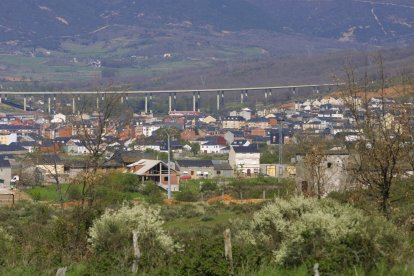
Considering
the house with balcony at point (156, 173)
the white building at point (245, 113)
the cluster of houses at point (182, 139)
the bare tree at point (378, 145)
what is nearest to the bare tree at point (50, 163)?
the cluster of houses at point (182, 139)

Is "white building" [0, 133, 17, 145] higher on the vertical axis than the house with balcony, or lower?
lower

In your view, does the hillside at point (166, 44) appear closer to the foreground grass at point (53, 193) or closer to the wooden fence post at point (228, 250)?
the foreground grass at point (53, 193)

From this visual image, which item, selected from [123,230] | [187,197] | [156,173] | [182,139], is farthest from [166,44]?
[123,230]

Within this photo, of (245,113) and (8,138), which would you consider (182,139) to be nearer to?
(8,138)

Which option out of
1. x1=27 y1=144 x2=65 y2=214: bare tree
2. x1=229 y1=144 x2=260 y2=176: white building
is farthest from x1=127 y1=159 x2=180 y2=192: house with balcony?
x1=229 y1=144 x2=260 y2=176: white building

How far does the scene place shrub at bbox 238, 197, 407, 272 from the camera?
24.8 feet

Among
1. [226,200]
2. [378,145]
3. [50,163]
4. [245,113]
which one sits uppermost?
[378,145]

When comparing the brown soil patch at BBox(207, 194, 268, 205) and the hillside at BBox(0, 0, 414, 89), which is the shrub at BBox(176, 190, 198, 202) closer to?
the brown soil patch at BBox(207, 194, 268, 205)

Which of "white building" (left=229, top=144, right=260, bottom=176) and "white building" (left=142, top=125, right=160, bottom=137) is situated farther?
"white building" (left=142, top=125, right=160, bottom=137)

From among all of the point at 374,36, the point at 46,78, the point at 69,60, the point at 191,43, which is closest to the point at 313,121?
the point at 46,78

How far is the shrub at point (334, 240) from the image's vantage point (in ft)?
24.8

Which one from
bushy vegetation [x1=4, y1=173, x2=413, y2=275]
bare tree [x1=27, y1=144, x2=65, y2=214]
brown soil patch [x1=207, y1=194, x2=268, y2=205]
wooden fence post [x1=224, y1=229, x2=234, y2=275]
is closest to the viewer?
wooden fence post [x1=224, y1=229, x2=234, y2=275]

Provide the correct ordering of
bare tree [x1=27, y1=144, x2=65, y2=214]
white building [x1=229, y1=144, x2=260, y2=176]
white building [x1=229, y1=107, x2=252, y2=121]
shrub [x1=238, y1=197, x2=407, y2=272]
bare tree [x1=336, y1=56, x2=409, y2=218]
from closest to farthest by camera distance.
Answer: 1. shrub [x1=238, y1=197, x2=407, y2=272]
2. bare tree [x1=336, y1=56, x2=409, y2=218]
3. bare tree [x1=27, y1=144, x2=65, y2=214]
4. white building [x1=229, y1=144, x2=260, y2=176]
5. white building [x1=229, y1=107, x2=252, y2=121]

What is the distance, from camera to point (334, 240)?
26.0 ft
